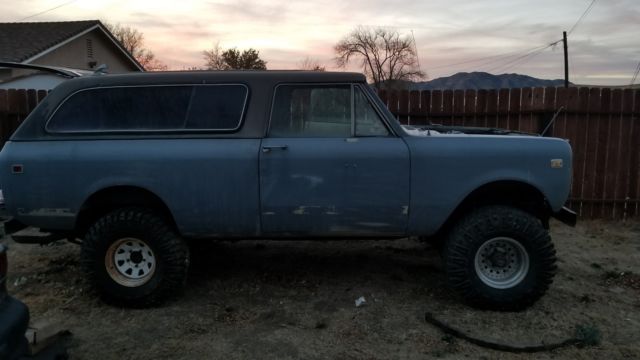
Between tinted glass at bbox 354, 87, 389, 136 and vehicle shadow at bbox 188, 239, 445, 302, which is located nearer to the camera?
tinted glass at bbox 354, 87, 389, 136

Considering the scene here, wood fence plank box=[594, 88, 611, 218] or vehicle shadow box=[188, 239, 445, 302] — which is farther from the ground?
wood fence plank box=[594, 88, 611, 218]

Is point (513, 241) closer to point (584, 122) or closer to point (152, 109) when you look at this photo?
point (152, 109)

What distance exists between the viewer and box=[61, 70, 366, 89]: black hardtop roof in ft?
14.9

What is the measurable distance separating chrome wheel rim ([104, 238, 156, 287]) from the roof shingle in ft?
56.9

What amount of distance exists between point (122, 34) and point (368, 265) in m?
43.2

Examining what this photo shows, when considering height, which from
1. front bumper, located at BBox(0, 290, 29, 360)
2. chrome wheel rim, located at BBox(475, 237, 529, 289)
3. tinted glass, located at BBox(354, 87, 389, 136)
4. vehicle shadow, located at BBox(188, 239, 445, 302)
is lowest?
vehicle shadow, located at BBox(188, 239, 445, 302)

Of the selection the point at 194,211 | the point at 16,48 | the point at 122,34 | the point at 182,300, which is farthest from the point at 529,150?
the point at 122,34

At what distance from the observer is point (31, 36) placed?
2122 cm

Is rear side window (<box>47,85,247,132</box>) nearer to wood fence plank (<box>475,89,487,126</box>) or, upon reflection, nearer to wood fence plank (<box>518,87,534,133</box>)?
wood fence plank (<box>475,89,487,126</box>)

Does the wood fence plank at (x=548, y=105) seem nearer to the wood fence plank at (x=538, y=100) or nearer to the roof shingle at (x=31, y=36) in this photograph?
the wood fence plank at (x=538, y=100)

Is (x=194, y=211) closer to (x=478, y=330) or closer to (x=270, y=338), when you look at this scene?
(x=270, y=338)

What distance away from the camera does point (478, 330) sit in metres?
4.10

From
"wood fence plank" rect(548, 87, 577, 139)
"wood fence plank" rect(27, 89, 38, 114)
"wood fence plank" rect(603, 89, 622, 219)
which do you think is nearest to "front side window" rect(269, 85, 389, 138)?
"wood fence plank" rect(548, 87, 577, 139)

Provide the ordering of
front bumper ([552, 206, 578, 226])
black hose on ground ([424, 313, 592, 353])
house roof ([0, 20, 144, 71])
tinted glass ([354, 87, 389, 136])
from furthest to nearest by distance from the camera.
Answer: house roof ([0, 20, 144, 71])
front bumper ([552, 206, 578, 226])
tinted glass ([354, 87, 389, 136])
black hose on ground ([424, 313, 592, 353])
